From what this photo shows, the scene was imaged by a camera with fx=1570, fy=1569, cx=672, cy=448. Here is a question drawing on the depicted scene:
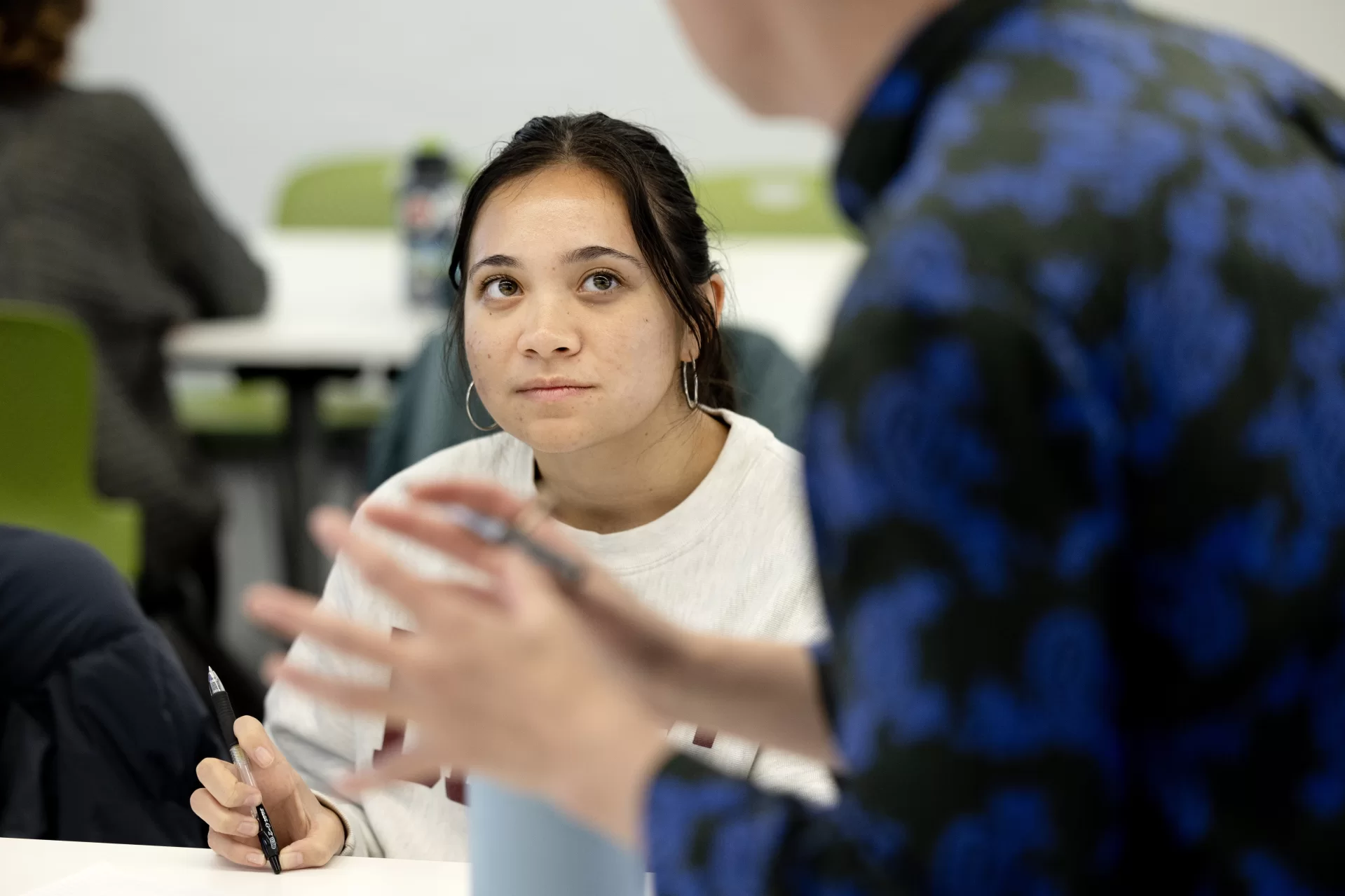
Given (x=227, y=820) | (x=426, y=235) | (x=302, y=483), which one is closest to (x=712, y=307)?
(x=227, y=820)

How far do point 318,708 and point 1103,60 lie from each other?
0.90m

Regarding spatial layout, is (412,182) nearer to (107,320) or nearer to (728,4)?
(107,320)

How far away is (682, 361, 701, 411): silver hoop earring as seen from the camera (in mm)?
1382

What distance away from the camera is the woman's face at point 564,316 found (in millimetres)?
1265

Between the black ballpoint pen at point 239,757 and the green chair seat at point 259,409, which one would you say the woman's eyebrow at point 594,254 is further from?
the green chair seat at point 259,409

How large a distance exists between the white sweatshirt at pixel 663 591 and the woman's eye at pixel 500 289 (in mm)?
154

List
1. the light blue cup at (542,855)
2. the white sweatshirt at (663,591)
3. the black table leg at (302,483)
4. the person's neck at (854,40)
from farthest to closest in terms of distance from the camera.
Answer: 1. the black table leg at (302,483)
2. the white sweatshirt at (663,591)
3. the light blue cup at (542,855)
4. the person's neck at (854,40)

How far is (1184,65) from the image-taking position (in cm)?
64

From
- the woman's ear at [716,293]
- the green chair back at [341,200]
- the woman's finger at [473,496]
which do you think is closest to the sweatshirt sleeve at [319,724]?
Result: the woman's ear at [716,293]

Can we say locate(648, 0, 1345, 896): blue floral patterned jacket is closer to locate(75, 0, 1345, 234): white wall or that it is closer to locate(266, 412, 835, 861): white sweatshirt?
locate(266, 412, 835, 861): white sweatshirt

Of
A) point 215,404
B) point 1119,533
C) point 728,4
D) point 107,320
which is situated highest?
point 728,4

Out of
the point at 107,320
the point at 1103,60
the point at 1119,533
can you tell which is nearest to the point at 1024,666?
the point at 1119,533

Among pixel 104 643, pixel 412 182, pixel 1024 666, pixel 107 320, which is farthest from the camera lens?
pixel 412 182

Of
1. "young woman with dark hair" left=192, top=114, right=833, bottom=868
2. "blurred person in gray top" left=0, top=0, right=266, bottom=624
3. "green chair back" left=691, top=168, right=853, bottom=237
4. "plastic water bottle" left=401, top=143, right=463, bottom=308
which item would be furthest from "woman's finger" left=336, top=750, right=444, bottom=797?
"green chair back" left=691, top=168, right=853, bottom=237
